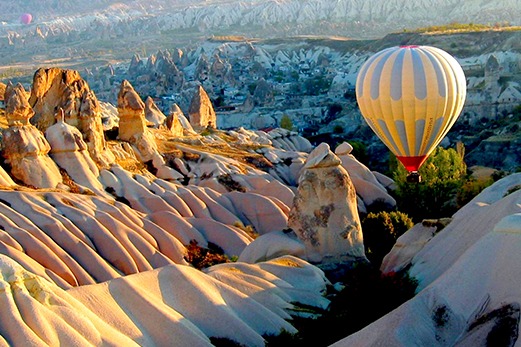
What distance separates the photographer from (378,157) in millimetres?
45469

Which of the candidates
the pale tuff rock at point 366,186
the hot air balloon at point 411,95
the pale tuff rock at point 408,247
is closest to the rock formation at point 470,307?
the pale tuff rock at point 408,247

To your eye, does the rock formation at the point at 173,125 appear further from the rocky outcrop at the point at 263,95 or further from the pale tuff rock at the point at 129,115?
the rocky outcrop at the point at 263,95

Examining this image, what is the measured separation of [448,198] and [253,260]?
12.4 m

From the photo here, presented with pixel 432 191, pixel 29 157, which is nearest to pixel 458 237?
pixel 432 191

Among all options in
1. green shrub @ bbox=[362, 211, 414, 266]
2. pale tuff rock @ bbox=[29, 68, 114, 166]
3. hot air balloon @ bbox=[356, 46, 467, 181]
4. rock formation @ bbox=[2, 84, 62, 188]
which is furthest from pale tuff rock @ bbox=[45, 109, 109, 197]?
hot air balloon @ bbox=[356, 46, 467, 181]

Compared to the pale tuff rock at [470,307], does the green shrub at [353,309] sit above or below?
below

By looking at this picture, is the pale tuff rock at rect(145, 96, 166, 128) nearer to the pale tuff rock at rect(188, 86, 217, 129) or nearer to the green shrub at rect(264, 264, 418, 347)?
the pale tuff rock at rect(188, 86, 217, 129)

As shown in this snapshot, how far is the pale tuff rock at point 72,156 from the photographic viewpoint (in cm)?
2470

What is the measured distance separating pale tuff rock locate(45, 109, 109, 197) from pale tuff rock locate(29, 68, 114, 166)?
1.09 m

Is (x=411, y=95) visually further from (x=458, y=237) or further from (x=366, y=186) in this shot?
(x=366, y=186)

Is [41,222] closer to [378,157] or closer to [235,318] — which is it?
[235,318]

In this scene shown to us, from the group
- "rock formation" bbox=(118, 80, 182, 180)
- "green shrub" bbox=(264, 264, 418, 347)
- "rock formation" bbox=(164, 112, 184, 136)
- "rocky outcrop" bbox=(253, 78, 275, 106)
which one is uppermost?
"green shrub" bbox=(264, 264, 418, 347)

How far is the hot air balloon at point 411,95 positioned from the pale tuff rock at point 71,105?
10713mm

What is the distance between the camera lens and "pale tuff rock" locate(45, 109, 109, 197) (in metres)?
24.7
